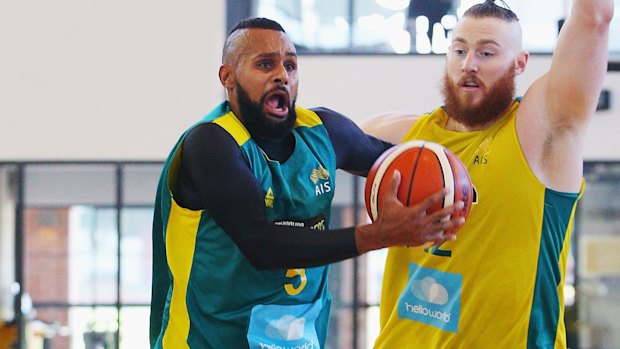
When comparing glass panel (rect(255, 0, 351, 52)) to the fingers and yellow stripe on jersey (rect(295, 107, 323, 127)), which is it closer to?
yellow stripe on jersey (rect(295, 107, 323, 127))

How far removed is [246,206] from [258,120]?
34 centimetres

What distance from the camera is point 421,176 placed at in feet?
9.28

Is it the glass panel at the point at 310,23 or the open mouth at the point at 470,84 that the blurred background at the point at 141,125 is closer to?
the glass panel at the point at 310,23

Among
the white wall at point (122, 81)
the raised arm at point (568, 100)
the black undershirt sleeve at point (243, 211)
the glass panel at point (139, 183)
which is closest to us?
the black undershirt sleeve at point (243, 211)

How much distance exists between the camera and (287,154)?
3127 millimetres

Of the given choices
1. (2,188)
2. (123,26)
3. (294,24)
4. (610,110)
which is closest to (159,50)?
(123,26)

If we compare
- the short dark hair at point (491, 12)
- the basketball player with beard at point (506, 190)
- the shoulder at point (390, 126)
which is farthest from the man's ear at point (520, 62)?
the shoulder at point (390, 126)

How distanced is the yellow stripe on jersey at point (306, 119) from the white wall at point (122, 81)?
18.4 feet

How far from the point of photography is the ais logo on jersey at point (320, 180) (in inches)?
122

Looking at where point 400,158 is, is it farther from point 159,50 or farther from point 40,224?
point 40,224

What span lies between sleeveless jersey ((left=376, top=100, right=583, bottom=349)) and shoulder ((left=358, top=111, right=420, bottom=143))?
28 cm

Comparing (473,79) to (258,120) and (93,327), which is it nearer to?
(258,120)

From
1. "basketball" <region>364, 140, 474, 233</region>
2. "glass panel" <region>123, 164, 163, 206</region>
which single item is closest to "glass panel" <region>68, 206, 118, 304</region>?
"glass panel" <region>123, 164, 163, 206</region>

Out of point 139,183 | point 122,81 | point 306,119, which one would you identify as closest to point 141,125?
point 122,81
